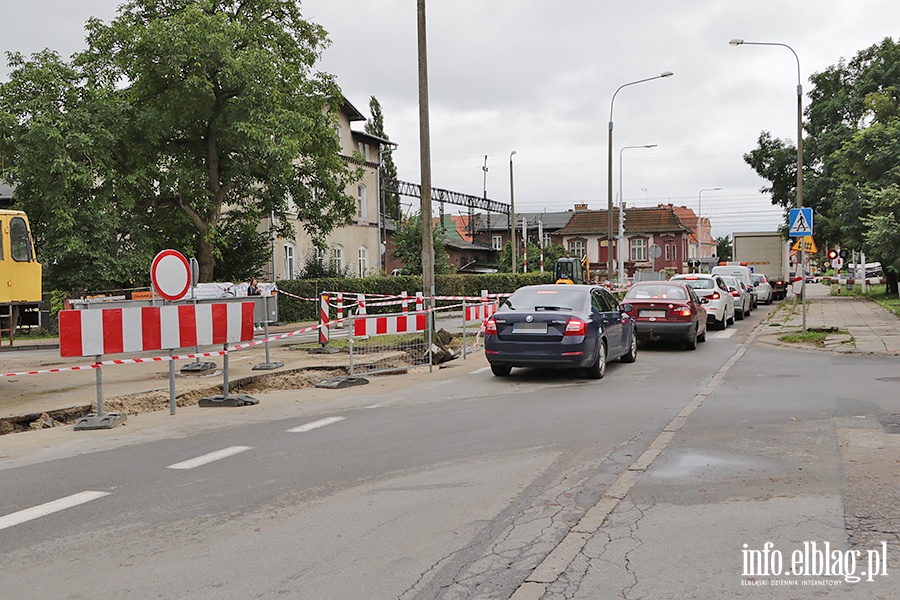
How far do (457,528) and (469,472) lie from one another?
154 cm

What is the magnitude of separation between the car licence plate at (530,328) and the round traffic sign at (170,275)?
16.2 ft

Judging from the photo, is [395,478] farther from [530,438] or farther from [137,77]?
[137,77]

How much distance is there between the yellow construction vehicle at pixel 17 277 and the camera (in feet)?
45.0

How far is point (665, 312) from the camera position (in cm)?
1811

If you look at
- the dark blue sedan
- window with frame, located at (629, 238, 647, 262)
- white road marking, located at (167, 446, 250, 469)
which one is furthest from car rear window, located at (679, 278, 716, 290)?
window with frame, located at (629, 238, 647, 262)

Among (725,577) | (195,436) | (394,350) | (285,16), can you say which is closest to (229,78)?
(285,16)

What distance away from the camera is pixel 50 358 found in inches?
791

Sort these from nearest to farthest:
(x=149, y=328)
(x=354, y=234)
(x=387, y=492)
→ (x=387, y=492) → (x=149, y=328) → (x=354, y=234)

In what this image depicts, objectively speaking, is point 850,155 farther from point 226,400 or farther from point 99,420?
point 99,420

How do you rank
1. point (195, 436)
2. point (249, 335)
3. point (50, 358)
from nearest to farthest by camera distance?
point (195, 436)
point (249, 335)
point (50, 358)

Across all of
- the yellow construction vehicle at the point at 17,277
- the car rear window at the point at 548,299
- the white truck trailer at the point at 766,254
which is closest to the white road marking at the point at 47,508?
the car rear window at the point at 548,299

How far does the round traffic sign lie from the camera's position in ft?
36.6

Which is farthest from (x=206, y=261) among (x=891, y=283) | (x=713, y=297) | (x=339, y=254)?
(x=891, y=283)

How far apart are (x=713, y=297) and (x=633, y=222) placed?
70695 mm
